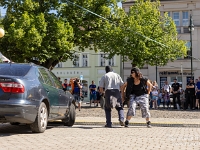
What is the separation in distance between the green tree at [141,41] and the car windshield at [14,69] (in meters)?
24.3

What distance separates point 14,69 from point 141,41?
2640 centimetres

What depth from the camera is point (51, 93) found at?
34.7 ft

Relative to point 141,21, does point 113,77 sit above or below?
below

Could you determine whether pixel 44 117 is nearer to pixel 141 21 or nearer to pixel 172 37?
pixel 141 21

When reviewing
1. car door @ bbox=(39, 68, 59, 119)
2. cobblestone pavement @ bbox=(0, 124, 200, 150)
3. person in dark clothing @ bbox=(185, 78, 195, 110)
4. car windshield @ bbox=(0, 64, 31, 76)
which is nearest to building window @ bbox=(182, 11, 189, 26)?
person in dark clothing @ bbox=(185, 78, 195, 110)

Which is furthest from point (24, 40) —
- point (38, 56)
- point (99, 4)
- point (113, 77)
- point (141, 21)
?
point (113, 77)

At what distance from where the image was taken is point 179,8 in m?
50.2

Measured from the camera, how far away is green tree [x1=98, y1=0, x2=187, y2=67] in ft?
116

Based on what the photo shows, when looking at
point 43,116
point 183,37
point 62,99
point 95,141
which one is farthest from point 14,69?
point 183,37

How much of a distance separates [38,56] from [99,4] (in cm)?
636

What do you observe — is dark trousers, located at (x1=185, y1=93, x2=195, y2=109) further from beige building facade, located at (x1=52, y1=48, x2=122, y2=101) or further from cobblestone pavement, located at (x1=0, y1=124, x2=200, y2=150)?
beige building facade, located at (x1=52, y1=48, x2=122, y2=101)

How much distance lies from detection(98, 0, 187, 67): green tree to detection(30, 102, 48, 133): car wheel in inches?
965

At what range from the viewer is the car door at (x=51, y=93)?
10.4 meters

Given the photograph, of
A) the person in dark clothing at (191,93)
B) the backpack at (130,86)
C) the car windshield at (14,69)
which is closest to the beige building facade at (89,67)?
the person in dark clothing at (191,93)
